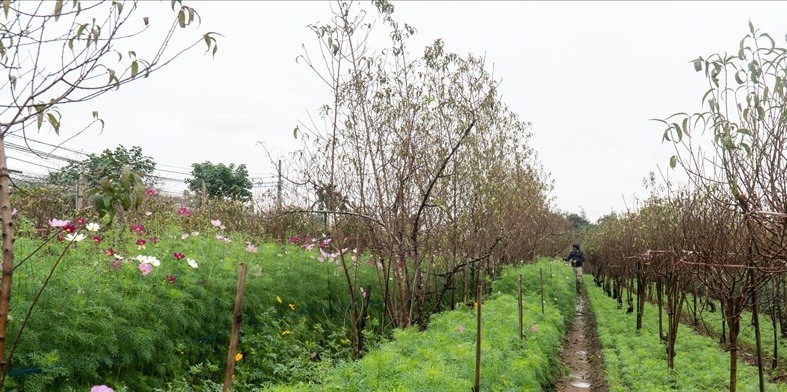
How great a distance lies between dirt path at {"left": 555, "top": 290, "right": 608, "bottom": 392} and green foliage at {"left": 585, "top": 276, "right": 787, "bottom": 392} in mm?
223

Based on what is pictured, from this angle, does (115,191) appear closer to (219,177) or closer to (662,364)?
(662,364)

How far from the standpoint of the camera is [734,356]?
7.09 m

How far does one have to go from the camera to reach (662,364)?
10.1 m

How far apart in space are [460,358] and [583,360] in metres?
6.10

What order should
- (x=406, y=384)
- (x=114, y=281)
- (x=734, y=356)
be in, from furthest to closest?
A: 1. (x=734, y=356)
2. (x=114, y=281)
3. (x=406, y=384)

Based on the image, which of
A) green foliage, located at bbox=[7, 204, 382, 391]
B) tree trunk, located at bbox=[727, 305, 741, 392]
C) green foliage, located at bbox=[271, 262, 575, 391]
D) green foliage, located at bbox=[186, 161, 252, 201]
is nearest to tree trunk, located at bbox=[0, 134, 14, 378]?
green foliage, located at bbox=[271, 262, 575, 391]

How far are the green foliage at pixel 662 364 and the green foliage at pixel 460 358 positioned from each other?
112cm

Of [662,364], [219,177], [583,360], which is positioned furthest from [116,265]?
[219,177]

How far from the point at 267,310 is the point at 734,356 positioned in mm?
6152

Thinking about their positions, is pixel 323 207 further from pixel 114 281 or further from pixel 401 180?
pixel 114 281

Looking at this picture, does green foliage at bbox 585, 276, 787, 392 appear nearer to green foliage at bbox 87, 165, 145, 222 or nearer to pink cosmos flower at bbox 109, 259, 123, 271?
pink cosmos flower at bbox 109, 259, 123, 271

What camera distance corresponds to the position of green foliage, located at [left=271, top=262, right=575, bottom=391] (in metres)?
5.57

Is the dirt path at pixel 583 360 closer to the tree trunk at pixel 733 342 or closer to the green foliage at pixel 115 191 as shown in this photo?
the tree trunk at pixel 733 342

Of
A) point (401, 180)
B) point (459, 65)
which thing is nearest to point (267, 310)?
point (401, 180)
